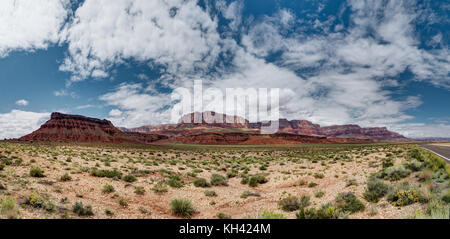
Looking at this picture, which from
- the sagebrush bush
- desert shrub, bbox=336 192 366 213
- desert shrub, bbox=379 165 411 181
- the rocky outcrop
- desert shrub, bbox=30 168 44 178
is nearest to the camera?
the sagebrush bush

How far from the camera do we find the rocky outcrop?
379 ft

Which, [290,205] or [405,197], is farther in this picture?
[290,205]

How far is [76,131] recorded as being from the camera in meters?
122

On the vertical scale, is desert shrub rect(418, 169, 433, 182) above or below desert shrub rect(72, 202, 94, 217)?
above

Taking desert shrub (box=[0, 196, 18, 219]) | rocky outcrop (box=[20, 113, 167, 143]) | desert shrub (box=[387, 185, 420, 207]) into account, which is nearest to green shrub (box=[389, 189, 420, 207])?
desert shrub (box=[387, 185, 420, 207])

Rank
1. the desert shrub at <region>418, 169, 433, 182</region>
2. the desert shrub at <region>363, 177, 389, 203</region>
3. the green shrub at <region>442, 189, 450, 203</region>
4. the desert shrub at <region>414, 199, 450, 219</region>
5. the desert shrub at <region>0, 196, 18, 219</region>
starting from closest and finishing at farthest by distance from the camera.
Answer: the desert shrub at <region>414, 199, 450, 219</region> < the desert shrub at <region>0, 196, 18, 219</region> < the green shrub at <region>442, 189, 450, 203</region> < the desert shrub at <region>363, 177, 389, 203</region> < the desert shrub at <region>418, 169, 433, 182</region>

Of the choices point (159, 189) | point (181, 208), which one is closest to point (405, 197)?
point (181, 208)

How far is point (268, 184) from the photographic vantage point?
1471cm

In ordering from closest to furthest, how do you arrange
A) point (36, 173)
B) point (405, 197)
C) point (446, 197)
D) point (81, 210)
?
point (446, 197) < point (405, 197) < point (81, 210) < point (36, 173)

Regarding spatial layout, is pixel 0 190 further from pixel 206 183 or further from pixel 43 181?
pixel 206 183

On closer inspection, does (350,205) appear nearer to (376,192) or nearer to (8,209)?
(376,192)

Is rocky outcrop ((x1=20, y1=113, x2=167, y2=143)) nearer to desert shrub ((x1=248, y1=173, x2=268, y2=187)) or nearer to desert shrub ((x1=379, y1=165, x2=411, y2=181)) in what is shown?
desert shrub ((x1=248, y1=173, x2=268, y2=187))
